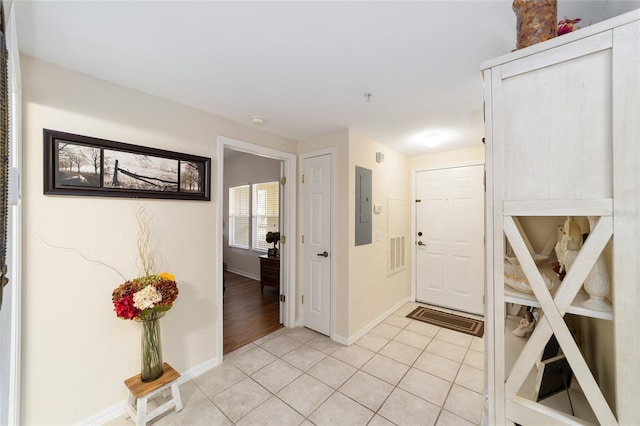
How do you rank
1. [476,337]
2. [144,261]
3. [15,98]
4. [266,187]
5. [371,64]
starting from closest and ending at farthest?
[15,98]
[371,64]
[144,261]
[476,337]
[266,187]

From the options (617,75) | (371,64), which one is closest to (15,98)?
(371,64)

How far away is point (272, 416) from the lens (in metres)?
1.80

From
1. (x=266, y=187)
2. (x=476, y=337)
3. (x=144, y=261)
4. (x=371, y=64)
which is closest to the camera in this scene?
(x=371, y=64)

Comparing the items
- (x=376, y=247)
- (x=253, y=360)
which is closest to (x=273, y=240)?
(x=376, y=247)

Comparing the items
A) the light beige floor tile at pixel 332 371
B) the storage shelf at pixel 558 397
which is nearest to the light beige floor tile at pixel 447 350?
the light beige floor tile at pixel 332 371

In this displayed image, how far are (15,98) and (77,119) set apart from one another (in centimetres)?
28

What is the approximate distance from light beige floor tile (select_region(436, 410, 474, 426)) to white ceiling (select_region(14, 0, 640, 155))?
232 centimetres

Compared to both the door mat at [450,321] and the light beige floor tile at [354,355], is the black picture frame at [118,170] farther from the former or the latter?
the door mat at [450,321]

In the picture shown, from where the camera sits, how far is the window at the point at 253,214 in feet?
17.4

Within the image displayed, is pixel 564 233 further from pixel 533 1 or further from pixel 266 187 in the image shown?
pixel 266 187

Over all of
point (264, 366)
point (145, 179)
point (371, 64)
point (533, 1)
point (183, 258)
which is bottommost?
point (264, 366)

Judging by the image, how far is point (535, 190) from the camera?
829 mm

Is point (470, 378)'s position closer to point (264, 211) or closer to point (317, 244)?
point (317, 244)

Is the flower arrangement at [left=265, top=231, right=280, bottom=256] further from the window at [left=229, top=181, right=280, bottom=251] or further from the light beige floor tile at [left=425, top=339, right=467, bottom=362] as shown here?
the light beige floor tile at [left=425, top=339, right=467, bottom=362]
